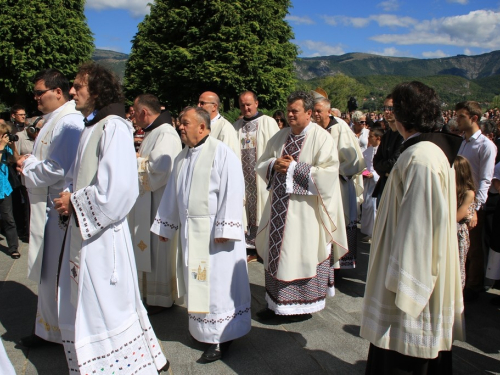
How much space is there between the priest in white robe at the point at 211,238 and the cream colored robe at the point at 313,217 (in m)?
0.58

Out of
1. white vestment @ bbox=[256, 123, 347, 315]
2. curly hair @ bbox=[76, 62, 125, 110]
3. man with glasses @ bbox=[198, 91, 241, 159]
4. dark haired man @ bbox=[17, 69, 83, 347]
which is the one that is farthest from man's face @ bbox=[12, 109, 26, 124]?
white vestment @ bbox=[256, 123, 347, 315]

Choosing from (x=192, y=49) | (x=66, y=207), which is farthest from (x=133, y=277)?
(x=192, y=49)

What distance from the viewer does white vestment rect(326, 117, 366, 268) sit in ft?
16.1

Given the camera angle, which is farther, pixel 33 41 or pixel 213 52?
pixel 213 52

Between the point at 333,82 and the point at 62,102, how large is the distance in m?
114

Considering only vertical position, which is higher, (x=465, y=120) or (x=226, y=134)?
(x=465, y=120)

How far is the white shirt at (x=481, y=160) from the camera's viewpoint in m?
4.69

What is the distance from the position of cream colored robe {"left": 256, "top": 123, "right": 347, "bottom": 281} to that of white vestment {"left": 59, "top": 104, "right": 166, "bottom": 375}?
149cm

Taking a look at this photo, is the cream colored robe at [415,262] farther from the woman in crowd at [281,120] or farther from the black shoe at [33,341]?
the woman in crowd at [281,120]

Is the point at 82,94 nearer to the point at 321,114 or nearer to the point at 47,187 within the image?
the point at 47,187

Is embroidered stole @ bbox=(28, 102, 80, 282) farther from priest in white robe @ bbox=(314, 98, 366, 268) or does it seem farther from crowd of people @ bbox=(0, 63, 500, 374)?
priest in white robe @ bbox=(314, 98, 366, 268)

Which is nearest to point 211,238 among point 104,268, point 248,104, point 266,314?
point 104,268

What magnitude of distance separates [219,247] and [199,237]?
0.17m

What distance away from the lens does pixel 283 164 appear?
12.8 feet
